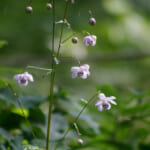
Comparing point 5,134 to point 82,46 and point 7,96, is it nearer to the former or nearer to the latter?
point 7,96

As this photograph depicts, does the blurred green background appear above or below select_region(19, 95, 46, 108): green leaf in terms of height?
above

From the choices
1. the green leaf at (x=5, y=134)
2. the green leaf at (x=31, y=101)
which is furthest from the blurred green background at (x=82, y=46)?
the green leaf at (x=5, y=134)

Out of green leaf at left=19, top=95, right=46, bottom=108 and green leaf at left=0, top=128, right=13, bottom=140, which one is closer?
green leaf at left=0, top=128, right=13, bottom=140

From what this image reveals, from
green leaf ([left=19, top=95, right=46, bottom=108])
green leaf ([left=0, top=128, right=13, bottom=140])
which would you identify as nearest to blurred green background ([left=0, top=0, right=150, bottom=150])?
green leaf ([left=19, top=95, right=46, bottom=108])

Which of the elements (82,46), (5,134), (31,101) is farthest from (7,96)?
(82,46)

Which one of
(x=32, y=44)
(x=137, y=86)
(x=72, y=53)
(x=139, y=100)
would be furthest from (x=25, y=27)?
(x=139, y=100)

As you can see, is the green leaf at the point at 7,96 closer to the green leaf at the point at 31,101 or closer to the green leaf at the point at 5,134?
the green leaf at the point at 31,101

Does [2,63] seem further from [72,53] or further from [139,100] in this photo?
[139,100]

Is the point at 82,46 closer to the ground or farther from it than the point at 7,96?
farther from it

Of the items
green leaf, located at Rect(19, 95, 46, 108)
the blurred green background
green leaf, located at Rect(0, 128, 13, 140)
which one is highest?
the blurred green background

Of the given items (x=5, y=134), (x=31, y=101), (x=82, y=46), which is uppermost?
(x=82, y=46)

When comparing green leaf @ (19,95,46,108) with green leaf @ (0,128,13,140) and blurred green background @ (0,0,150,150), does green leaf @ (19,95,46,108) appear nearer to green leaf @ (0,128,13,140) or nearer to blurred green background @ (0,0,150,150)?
green leaf @ (0,128,13,140)

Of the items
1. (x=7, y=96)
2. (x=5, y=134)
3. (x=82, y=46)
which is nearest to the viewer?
(x=5, y=134)
